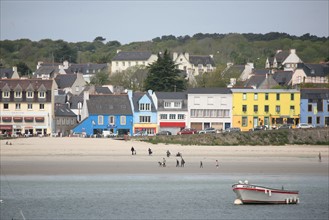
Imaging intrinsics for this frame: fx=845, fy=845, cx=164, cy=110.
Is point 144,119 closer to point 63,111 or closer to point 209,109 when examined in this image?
point 209,109

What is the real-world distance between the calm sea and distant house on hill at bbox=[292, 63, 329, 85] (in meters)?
47.8

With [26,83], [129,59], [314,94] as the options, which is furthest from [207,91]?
[129,59]

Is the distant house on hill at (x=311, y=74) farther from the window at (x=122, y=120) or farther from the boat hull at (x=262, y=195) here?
the boat hull at (x=262, y=195)

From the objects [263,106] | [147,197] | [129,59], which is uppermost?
[129,59]

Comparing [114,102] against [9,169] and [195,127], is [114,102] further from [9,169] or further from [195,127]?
[9,169]

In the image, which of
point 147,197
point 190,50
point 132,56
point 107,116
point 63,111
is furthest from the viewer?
point 190,50

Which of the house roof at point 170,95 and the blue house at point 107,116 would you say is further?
the house roof at point 170,95

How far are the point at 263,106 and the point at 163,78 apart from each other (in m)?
12.9

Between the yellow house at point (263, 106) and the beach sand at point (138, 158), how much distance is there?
42.7ft

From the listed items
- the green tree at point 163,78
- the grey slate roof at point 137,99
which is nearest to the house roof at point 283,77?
the green tree at point 163,78

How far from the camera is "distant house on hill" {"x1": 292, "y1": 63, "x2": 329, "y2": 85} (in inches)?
3824

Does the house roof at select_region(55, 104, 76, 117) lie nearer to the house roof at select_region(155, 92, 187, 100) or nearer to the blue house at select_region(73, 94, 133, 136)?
the blue house at select_region(73, 94, 133, 136)

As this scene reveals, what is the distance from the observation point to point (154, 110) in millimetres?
76500

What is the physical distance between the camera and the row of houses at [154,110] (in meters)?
75.1
